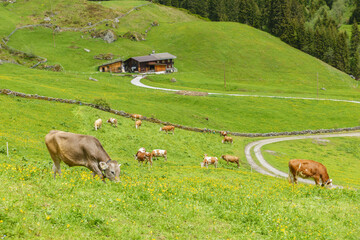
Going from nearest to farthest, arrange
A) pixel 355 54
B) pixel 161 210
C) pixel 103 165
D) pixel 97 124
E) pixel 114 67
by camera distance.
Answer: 1. pixel 161 210
2. pixel 103 165
3. pixel 97 124
4. pixel 114 67
5. pixel 355 54

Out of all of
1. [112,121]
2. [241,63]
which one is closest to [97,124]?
[112,121]

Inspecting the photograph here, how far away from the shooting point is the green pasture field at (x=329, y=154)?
138 ft

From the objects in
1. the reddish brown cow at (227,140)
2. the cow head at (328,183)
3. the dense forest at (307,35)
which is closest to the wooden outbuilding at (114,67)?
the reddish brown cow at (227,140)

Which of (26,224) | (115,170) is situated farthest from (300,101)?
(26,224)

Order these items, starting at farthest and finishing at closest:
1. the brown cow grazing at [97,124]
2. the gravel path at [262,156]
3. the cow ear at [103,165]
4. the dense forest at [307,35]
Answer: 1. the dense forest at [307,35]
2. the gravel path at [262,156]
3. the brown cow grazing at [97,124]
4. the cow ear at [103,165]

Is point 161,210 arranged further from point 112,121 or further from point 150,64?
point 150,64

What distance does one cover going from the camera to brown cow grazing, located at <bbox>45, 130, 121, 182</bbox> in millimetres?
17703

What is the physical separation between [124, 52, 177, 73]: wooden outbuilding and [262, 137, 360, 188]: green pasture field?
76.0 metres

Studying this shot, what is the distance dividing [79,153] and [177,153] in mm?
23816

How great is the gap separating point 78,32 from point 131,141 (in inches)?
4758

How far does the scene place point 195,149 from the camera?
45.0 meters

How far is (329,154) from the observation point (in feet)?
176

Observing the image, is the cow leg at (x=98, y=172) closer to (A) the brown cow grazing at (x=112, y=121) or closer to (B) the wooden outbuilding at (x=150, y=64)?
(A) the brown cow grazing at (x=112, y=121)

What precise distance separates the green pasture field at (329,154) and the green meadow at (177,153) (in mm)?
264
